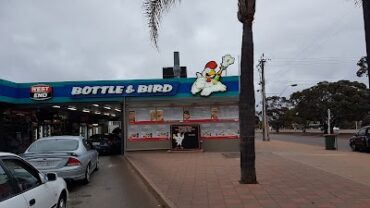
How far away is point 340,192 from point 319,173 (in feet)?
14.4

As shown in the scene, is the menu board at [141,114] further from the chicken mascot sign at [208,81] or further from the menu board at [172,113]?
the chicken mascot sign at [208,81]

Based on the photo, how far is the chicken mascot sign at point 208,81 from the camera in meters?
28.9

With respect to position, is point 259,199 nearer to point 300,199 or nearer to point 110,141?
point 300,199

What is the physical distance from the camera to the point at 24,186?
6.59 m

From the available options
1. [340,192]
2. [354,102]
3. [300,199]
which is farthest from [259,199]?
[354,102]

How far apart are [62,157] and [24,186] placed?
7553mm

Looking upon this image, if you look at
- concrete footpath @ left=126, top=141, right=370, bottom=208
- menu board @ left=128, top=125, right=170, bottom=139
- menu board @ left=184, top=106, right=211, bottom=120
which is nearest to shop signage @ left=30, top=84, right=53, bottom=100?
menu board @ left=128, top=125, right=170, bottom=139

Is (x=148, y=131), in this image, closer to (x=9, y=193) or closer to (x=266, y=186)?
(x=266, y=186)

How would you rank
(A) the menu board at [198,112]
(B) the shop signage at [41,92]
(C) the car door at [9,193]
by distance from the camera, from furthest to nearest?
(A) the menu board at [198,112]
(B) the shop signage at [41,92]
(C) the car door at [9,193]

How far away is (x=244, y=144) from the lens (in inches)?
516

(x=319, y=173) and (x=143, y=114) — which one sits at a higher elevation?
(x=143, y=114)

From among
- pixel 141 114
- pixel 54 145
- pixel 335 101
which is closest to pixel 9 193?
pixel 54 145

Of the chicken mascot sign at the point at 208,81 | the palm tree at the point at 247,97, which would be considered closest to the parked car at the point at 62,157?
the palm tree at the point at 247,97

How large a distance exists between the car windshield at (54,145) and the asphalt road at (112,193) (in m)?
1.12
